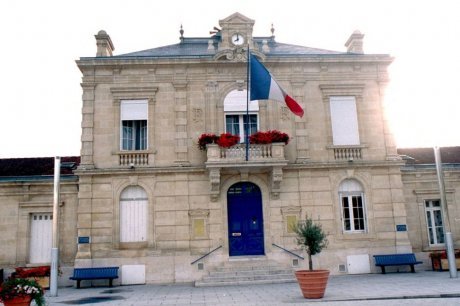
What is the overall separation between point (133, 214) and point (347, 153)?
867 cm

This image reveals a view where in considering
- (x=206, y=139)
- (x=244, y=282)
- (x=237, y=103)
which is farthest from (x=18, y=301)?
(x=237, y=103)

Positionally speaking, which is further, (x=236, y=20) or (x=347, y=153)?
(x=236, y=20)

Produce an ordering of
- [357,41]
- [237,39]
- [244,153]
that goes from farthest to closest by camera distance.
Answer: [357,41], [237,39], [244,153]

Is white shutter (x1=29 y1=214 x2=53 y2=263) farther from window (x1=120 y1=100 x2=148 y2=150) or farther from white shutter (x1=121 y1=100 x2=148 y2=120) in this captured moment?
white shutter (x1=121 y1=100 x2=148 y2=120)

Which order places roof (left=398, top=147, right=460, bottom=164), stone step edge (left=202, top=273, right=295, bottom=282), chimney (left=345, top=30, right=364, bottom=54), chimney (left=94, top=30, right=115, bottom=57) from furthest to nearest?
roof (left=398, top=147, right=460, bottom=164)
chimney (left=345, top=30, right=364, bottom=54)
chimney (left=94, top=30, right=115, bottom=57)
stone step edge (left=202, top=273, right=295, bottom=282)

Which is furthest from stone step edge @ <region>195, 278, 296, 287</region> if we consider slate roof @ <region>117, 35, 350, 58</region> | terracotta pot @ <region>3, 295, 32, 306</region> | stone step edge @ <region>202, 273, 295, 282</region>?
slate roof @ <region>117, 35, 350, 58</region>

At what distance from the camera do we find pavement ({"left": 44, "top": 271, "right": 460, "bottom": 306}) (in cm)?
1080

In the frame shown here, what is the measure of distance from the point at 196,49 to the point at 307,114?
→ 5.84 metres

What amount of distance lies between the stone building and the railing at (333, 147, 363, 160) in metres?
0.06

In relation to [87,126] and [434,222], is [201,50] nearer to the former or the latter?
[87,126]

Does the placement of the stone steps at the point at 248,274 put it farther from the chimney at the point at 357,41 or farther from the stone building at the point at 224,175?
the chimney at the point at 357,41

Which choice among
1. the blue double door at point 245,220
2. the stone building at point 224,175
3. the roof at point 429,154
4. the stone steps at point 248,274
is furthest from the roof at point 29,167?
the roof at point 429,154

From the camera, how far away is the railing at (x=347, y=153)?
1722cm

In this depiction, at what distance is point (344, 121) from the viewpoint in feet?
57.8
